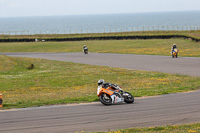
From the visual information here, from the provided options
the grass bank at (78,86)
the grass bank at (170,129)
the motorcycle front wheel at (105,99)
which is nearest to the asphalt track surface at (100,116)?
the motorcycle front wheel at (105,99)

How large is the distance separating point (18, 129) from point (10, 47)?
6315 cm

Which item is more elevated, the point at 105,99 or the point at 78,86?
the point at 105,99

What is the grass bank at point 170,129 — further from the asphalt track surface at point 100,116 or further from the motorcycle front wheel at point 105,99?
the motorcycle front wheel at point 105,99

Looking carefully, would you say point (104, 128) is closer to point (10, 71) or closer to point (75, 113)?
point (75, 113)

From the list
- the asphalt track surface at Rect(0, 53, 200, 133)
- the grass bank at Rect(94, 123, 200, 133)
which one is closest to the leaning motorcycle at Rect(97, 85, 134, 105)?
the asphalt track surface at Rect(0, 53, 200, 133)

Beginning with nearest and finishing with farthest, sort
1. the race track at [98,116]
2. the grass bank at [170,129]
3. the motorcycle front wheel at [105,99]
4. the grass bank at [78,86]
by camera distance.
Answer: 1. the grass bank at [170,129]
2. the race track at [98,116]
3. the motorcycle front wheel at [105,99]
4. the grass bank at [78,86]

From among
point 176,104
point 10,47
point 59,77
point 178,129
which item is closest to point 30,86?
point 59,77

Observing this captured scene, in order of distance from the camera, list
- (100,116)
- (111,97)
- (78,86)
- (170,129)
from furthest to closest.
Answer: (78,86) → (111,97) → (100,116) → (170,129)

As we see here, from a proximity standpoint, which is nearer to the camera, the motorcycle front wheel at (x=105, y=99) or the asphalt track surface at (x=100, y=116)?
the asphalt track surface at (x=100, y=116)

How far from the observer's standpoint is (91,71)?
3262 cm

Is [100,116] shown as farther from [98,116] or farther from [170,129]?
[170,129]

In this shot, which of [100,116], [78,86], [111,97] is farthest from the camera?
[78,86]

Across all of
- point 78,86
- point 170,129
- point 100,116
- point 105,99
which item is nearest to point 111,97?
point 105,99

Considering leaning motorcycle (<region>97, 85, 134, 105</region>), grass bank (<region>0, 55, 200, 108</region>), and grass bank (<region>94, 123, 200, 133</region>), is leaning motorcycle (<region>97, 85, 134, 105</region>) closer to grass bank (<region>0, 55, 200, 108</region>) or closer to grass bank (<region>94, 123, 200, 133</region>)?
grass bank (<region>0, 55, 200, 108</region>)
